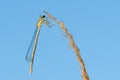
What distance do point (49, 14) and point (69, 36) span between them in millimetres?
1081

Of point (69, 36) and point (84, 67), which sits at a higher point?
point (69, 36)

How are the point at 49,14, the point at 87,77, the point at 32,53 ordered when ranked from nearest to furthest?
1. the point at 87,77
2. the point at 49,14
3. the point at 32,53

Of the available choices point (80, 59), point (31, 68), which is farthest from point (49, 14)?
point (80, 59)

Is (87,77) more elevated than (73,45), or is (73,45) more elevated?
(73,45)

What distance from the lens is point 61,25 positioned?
5.65m

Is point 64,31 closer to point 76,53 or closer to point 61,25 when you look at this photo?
point 61,25

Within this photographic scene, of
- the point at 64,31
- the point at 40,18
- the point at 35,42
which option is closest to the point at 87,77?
the point at 64,31

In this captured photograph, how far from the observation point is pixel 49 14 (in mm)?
6344

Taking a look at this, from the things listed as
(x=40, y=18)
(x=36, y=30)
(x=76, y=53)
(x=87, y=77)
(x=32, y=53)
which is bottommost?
(x=87, y=77)

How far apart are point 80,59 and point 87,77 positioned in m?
0.32

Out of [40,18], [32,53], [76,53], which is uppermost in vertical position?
[40,18]

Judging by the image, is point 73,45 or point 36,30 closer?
point 73,45

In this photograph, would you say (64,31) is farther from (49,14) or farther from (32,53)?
(32,53)

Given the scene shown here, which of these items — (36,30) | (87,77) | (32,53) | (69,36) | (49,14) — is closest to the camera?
(87,77)
